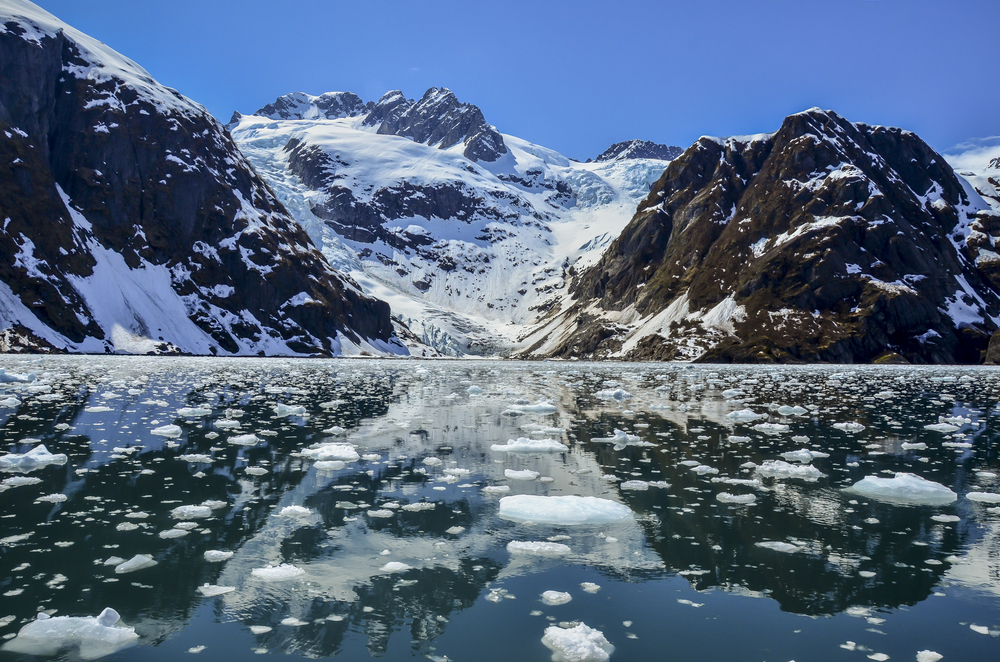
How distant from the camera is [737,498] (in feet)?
41.9

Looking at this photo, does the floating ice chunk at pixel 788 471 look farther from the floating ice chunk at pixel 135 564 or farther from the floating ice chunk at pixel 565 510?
the floating ice chunk at pixel 135 564

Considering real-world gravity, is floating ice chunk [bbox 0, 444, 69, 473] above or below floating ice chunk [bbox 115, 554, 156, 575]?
below

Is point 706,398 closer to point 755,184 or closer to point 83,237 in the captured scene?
point 83,237

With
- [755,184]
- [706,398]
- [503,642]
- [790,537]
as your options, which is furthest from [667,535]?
[755,184]

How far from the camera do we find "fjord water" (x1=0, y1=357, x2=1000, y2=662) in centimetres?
686

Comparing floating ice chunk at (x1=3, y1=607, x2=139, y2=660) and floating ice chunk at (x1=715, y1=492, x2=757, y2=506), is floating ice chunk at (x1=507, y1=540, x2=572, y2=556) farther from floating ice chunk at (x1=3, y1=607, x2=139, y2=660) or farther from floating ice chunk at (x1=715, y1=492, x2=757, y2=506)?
floating ice chunk at (x1=3, y1=607, x2=139, y2=660)

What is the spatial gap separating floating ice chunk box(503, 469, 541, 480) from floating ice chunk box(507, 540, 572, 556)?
15.8 ft

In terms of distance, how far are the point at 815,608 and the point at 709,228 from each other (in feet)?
566

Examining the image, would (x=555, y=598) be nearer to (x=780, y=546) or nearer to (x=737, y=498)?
(x=780, y=546)

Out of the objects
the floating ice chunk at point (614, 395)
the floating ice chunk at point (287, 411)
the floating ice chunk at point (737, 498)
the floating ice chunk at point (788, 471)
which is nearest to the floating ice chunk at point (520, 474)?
the floating ice chunk at point (737, 498)

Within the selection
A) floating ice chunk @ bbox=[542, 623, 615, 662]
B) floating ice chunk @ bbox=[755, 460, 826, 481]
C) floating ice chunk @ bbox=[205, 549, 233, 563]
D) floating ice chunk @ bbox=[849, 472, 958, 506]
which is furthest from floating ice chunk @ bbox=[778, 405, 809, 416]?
floating ice chunk @ bbox=[205, 549, 233, 563]

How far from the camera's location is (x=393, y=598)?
7.80 meters

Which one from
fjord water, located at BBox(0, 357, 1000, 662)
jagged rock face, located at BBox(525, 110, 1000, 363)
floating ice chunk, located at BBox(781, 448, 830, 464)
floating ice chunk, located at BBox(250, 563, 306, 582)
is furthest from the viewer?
jagged rock face, located at BBox(525, 110, 1000, 363)

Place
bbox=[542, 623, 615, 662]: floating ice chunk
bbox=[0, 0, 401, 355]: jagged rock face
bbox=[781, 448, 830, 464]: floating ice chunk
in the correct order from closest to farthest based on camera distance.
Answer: bbox=[542, 623, 615, 662]: floating ice chunk
bbox=[781, 448, 830, 464]: floating ice chunk
bbox=[0, 0, 401, 355]: jagged rock face
